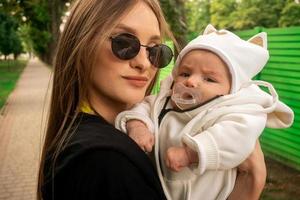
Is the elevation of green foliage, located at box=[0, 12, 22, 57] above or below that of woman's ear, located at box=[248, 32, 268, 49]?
below

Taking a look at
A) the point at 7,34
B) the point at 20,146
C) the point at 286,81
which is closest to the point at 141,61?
the point at 286,81

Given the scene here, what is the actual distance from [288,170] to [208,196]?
16.0ft

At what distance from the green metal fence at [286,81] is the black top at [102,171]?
4948 millimetres

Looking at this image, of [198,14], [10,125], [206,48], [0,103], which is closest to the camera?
[206,48]

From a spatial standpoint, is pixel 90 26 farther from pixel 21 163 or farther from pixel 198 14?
pixel 198 14

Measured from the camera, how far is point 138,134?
1608 mm

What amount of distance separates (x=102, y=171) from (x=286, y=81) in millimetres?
5363

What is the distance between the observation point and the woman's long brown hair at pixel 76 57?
4.95ft

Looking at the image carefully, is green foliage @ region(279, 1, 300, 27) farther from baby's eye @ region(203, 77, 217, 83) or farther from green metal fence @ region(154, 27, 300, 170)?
baby's eye @ region(203, 77, 217, 83)

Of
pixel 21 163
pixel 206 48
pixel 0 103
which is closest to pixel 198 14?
pixel 0 103

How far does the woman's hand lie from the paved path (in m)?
1.20

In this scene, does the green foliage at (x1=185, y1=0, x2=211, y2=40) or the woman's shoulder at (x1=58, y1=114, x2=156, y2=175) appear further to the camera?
the green foliage at (x1=185, y1=0, x2=211, y2=40)

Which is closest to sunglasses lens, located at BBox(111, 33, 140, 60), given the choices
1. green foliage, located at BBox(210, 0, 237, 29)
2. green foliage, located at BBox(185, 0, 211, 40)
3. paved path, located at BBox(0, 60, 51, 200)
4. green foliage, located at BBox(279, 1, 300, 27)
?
paved path, located at BBox(0, 60, 51, 200)

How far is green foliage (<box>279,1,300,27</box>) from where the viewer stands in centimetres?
2527
